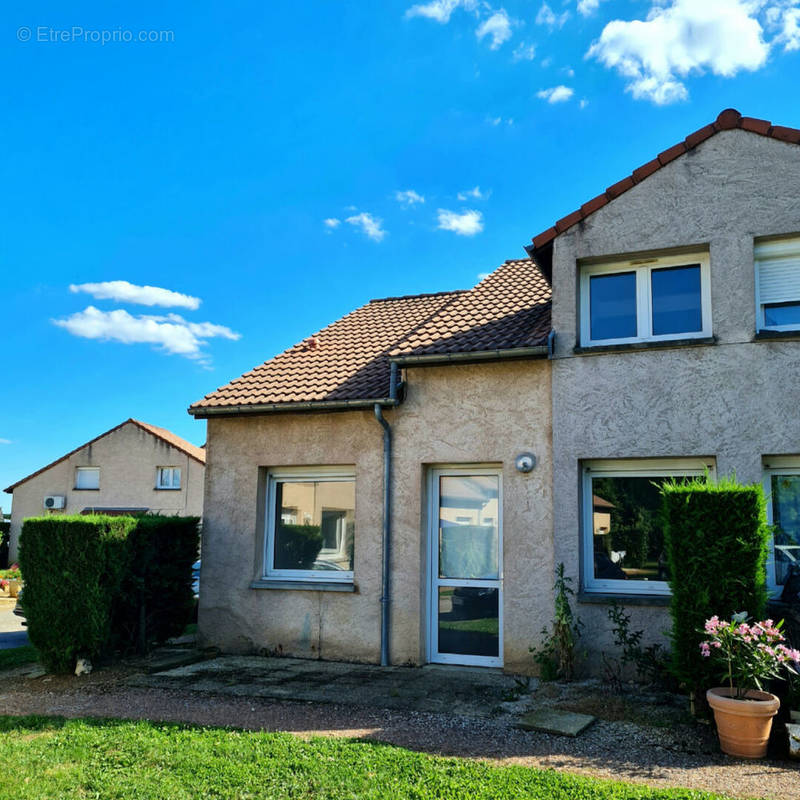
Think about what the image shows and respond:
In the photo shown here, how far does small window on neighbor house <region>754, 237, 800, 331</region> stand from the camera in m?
7.85

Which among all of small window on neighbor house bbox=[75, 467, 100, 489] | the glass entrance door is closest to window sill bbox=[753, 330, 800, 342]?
the glass entrance door

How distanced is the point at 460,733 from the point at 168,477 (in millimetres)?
28613

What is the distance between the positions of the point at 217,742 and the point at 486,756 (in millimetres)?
2132

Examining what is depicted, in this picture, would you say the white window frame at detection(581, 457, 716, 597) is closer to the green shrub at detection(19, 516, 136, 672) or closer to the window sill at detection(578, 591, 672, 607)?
the window sill at detection(578, 591, 672, 607)

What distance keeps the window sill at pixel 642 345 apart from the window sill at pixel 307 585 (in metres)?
4.23

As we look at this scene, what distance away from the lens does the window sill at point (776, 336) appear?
7.58 m

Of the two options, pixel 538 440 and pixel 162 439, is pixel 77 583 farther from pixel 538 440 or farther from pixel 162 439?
pixel 162 439

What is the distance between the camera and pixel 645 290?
27.8ft

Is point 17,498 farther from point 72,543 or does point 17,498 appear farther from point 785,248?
point 785,248

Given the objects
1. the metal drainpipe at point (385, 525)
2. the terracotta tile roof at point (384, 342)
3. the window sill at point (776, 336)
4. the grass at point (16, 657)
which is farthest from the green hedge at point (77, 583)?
the window sill at point (776, 336)

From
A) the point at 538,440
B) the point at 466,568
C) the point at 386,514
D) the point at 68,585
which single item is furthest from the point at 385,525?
the point at 68,585

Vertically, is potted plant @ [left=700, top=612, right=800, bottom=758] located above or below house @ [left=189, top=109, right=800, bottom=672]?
below

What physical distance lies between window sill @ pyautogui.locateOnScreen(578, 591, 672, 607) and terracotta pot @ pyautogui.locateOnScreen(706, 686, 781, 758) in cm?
219

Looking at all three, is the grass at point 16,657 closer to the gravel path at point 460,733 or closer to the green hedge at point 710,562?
the gravel path at point 460,733
